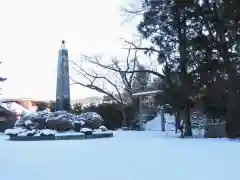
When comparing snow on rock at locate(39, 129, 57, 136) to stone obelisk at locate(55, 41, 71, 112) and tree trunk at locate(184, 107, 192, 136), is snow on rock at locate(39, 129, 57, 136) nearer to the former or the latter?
stone obelisk at locate(55, 41, 71, 112)

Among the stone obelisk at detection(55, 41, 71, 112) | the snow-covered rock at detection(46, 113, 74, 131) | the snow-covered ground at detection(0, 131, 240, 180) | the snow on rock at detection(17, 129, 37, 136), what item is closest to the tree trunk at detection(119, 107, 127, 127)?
the stone obelisk at detection(55, 41, 71, 112)

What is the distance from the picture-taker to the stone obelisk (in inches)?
982

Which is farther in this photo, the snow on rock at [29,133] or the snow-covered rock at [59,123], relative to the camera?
the snow-covered rock at [59,123]

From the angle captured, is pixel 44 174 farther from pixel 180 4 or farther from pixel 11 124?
pixel 11 124

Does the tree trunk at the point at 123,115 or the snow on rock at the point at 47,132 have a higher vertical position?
the tree trunk at the point at 123,115

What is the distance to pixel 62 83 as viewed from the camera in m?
24.9

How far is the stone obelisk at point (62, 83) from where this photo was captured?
81.8ft

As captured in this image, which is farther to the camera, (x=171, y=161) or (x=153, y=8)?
(x=153, y=8)

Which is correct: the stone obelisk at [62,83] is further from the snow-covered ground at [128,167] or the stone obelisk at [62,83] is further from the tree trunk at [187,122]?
the snow-covered ground at [128,167]

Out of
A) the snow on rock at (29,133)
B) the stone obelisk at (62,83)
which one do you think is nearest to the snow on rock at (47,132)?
the snow on rock at (29,133)

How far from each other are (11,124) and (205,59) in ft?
74.1

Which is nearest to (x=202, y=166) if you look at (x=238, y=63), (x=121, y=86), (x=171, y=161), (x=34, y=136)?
(x=171, y=161)

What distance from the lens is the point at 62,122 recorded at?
70.0 feet

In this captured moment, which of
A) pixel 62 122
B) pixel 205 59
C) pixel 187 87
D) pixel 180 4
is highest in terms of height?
pixel 180 4
